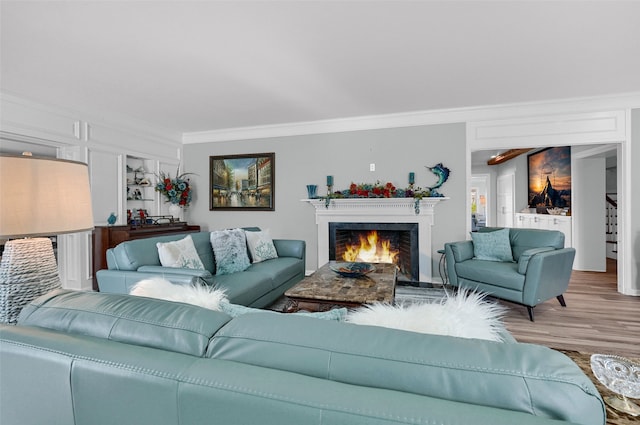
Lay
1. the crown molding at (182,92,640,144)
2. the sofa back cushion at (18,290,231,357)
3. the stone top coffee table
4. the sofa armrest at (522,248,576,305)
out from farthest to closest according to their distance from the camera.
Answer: the crown molding at (182,92,640,144) < the sofa armrest at (522,248,576,305) < the stone top coffee table < the sofa back cushion at (18,290,231,357)

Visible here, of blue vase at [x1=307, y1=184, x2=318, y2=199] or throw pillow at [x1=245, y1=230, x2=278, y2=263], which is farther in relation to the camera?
blue vase at [x1=307, y1=184, x2=318, y2=199]

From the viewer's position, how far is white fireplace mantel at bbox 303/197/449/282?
14.1 feet

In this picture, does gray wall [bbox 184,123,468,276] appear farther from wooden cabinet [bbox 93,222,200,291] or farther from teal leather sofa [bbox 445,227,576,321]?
wooden cabinet [bbox 93,222,200,291]

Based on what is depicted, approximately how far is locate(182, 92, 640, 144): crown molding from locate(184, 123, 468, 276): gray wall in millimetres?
Result: 85

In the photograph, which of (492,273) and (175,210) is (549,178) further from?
(175,210)

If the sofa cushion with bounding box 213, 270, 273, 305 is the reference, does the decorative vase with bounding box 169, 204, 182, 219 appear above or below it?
above

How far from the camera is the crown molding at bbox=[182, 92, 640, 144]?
12.3 feet

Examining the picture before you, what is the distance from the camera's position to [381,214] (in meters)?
4.44

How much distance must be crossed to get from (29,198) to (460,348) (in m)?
1.43

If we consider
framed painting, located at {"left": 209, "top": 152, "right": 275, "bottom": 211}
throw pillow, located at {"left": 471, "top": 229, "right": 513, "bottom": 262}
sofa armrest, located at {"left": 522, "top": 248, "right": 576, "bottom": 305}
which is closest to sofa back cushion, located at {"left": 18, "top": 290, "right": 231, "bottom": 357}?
sofa armrest, located at {"left": 522, "top": 248, "right": 576, "bottom": 305}

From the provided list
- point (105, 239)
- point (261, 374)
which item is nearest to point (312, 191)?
point (105, 239)

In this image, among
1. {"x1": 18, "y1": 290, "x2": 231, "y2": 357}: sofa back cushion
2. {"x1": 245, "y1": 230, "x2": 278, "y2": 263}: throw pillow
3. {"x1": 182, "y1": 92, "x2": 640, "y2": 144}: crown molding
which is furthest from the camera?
{"x1": 182, "y1": 92, "x2": 640, "y2": 144}: crown molding

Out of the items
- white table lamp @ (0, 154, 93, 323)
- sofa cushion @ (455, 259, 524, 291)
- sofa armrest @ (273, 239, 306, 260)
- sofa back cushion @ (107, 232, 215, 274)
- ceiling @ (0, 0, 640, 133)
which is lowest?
sofa cushion @ (455, 259, 524, 291)

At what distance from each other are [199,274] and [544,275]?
10.3 feet
